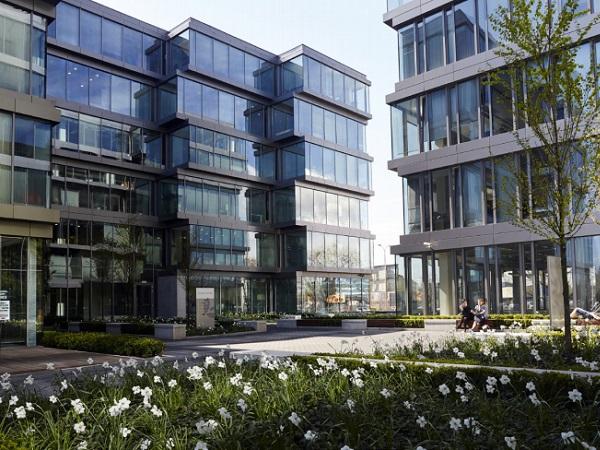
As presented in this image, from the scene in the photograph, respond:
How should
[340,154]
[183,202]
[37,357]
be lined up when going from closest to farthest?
[37,357], [183,202], [340,154]

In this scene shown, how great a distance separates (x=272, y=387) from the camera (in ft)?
28.6

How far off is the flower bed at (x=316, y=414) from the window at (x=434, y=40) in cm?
2726

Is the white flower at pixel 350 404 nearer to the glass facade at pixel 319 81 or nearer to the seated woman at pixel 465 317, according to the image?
the seated woman at pixel 465 317

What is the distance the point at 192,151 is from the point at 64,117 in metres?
9.53

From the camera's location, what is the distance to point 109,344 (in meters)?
19.2

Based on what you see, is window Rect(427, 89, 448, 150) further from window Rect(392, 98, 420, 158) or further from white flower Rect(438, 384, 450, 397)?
white flower Rect(438, 384, 450, 397)

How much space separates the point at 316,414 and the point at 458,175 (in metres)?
26.8

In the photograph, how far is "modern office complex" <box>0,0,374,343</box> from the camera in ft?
137

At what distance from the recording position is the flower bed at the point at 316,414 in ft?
20.2

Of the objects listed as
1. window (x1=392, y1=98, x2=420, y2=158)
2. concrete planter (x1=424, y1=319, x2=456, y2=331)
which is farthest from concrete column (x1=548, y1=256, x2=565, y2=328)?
window (x1=392, y1=98, x2=420, y2=158)

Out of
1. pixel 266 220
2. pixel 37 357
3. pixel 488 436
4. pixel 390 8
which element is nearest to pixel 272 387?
pixel 488 436

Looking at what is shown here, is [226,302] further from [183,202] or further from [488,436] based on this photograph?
[488,436]

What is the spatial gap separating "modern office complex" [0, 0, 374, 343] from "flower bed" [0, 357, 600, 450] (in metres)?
27.4

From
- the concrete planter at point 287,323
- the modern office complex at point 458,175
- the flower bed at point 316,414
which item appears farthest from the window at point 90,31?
the flower bed at point 316,414
